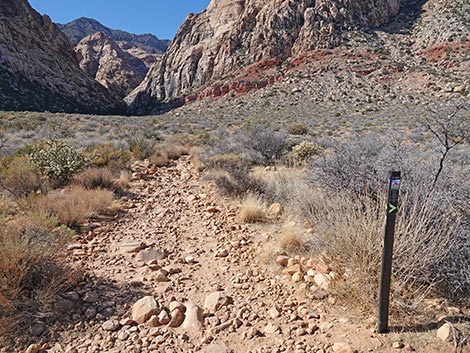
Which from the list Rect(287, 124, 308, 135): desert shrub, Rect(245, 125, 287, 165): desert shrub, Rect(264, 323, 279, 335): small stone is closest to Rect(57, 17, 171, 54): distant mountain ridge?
Rect(287, 124, 308, 135): desert shrub

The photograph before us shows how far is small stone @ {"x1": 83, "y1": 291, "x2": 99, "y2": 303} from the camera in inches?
116

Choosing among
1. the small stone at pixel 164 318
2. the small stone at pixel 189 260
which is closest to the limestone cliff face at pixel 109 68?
the small stone at pixel 189 260

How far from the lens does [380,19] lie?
1980 inches

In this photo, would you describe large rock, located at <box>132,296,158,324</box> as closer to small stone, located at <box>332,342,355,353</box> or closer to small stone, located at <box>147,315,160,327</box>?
small stone, located at <box>147,315,160,327</box>

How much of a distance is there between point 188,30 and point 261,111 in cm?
4531

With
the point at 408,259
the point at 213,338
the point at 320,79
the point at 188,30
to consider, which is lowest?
the point at 213,338

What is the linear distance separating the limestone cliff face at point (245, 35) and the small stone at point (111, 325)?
54078 mm

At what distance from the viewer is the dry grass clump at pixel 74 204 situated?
473 centimetres

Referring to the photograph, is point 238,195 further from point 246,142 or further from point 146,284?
point 246,142

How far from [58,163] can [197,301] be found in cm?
544

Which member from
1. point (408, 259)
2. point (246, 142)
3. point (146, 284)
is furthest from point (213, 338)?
point (246, 142)

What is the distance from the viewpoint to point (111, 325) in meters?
2.63

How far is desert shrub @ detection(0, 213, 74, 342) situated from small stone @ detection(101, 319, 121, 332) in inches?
18.8

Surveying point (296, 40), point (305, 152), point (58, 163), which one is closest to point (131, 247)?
point (58, 163)
